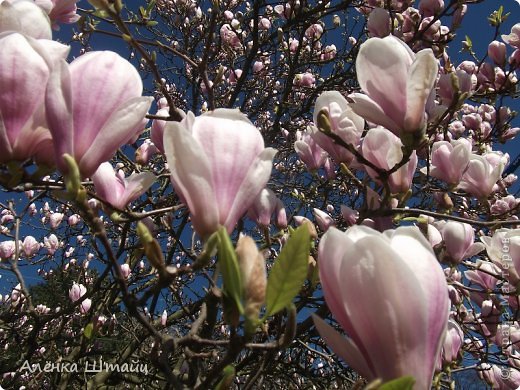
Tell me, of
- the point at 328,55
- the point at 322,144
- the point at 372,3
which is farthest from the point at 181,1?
the point at 322,144

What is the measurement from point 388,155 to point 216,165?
51 centimetres

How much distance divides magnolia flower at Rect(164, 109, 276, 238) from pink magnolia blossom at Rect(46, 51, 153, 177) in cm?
7

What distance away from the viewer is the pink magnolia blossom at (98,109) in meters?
0.64

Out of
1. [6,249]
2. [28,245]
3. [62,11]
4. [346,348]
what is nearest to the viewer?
[346,348]

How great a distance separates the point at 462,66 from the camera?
2729 mm

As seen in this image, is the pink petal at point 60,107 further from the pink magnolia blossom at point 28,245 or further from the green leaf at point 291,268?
the pink magnolia blossom at point 28,245

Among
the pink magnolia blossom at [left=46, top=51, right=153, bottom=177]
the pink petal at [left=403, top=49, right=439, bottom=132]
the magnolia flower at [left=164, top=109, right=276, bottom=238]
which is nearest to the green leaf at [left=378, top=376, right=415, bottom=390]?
the magnolia flower at [left=164, top=109, right=276, bottom=238]

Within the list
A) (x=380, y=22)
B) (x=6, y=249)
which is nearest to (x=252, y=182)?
(x=380, y=22)

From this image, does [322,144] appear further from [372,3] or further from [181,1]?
[181,1]

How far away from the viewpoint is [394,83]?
0.89 meters

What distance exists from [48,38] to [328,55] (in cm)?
373

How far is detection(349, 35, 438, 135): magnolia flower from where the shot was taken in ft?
2.85

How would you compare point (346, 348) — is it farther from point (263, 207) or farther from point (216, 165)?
point (263, 207)

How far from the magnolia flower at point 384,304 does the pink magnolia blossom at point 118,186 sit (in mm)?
479
